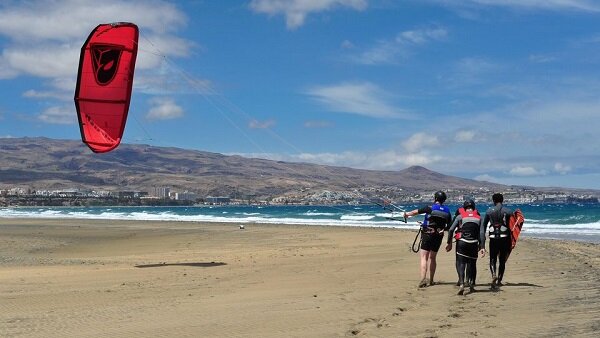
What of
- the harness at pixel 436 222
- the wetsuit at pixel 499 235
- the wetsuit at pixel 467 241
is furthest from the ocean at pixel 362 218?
the wetsuit at pixel 499 235

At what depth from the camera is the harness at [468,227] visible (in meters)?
10.2

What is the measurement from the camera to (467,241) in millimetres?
10164

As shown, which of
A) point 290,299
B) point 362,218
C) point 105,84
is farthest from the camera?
point 362,218

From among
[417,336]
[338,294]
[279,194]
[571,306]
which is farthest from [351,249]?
[279,194]

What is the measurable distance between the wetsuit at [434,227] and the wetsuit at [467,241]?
0.32m

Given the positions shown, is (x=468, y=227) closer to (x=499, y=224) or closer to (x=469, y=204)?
(x=469, y=204)

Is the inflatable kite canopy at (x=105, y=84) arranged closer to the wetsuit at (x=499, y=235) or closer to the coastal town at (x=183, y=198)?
the wetsuit at (x=499, y=235)

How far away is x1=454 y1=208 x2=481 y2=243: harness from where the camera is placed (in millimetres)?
10180

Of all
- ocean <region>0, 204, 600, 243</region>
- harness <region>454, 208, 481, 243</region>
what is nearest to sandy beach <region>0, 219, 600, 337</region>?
harness <region>454, 208, 481, 243</region>

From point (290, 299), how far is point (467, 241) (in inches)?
114

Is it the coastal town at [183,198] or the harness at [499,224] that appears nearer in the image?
the harness at [499,224]

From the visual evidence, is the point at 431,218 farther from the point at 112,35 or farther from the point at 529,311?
the point at 112,35

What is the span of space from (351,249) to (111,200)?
140113mm

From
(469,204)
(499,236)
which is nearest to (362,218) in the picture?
(499,236)
